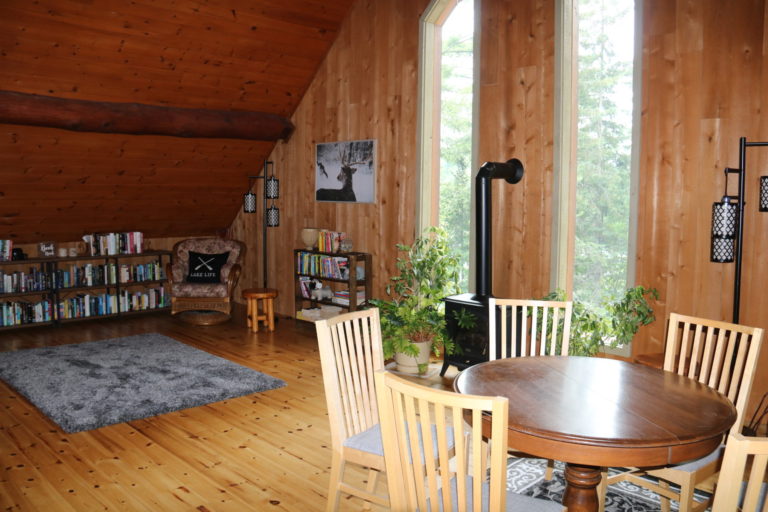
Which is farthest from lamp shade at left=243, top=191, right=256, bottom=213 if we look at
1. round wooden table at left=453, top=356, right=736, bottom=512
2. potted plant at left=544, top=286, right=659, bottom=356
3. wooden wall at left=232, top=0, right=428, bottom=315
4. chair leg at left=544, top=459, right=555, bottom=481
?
round wooden table at left=453, top=356, right=736, bottom=512

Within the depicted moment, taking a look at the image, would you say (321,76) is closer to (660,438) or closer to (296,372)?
(296,372)

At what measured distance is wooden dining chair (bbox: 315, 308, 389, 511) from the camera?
2574 millimetres

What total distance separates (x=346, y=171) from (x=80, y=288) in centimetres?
322

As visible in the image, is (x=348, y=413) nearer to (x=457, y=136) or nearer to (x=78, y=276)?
(x=457, y=136)

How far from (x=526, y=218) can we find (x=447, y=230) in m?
0.95

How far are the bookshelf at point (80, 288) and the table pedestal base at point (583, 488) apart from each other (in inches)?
243

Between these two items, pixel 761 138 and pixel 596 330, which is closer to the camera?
pixel 761 138

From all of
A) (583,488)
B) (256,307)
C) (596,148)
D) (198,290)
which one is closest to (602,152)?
(596,148)

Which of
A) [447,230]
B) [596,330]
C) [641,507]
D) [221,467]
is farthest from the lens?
[447,230]

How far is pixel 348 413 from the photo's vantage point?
106 inches

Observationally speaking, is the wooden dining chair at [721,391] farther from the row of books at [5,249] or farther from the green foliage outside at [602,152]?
the row of books at [5,249]

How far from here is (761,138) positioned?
3984 millimetres

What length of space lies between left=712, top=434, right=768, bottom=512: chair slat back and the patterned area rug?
69.3 inches

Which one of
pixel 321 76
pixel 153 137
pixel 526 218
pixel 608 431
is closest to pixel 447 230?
pixel 526 218
